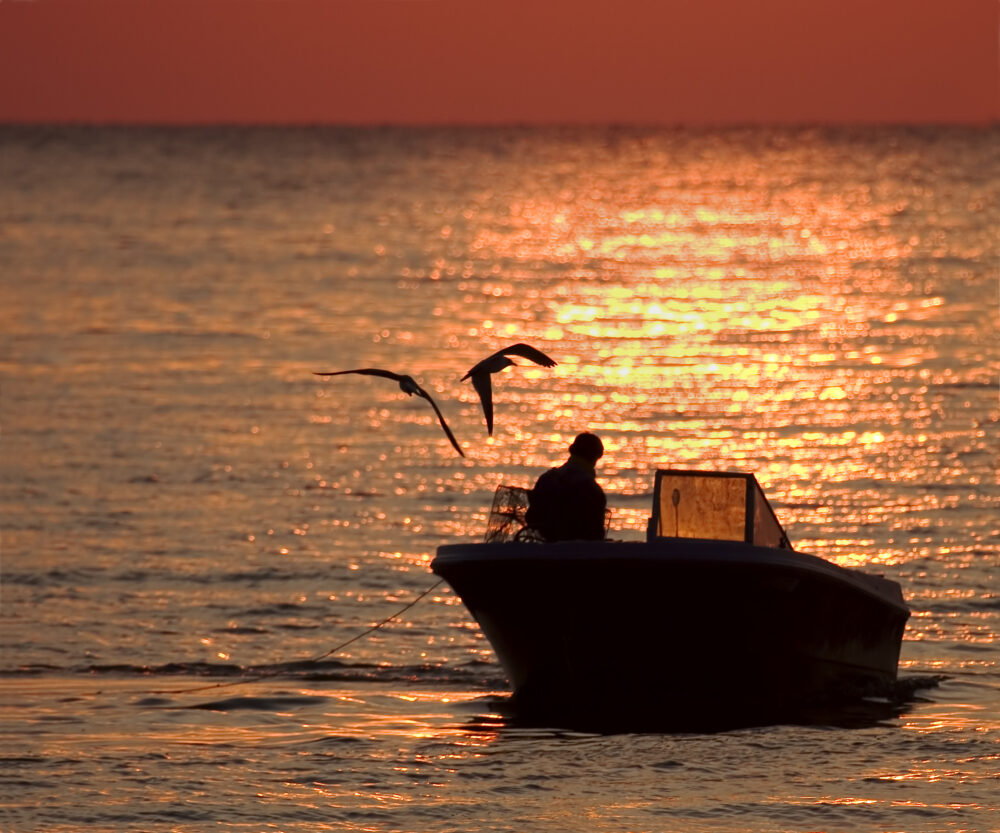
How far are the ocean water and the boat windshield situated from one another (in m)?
0.90

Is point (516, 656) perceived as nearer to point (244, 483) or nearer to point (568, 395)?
point (244, 483)

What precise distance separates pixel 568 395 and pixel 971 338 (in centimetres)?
1072

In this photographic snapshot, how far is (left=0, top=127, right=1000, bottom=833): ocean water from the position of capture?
13.6 m

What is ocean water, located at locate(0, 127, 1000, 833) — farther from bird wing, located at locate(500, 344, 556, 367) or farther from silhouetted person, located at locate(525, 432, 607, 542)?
bird wing, located at locate(500, 344, 556, 367)

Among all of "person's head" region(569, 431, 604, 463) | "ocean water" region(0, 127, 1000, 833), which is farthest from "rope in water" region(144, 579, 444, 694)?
"person's head" region(569, 431, 604, 463)

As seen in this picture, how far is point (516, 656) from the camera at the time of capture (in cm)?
1573

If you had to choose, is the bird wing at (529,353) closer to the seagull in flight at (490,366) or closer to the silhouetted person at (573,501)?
the seagull in flight at (490,366)

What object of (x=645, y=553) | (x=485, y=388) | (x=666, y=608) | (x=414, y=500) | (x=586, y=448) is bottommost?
(x=666, y=608)

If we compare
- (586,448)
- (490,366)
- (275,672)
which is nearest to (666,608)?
(586,448)

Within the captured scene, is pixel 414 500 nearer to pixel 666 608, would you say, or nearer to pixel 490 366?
pixel 490 366

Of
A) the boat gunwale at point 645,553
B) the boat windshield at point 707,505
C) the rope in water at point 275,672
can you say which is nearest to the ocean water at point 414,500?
the rope in water at point 275,672

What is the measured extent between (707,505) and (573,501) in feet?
3.21

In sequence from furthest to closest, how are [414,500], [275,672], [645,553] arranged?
1. [414,500]
2. [275,672]
3. [645,553]

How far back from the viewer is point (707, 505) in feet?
50.8
